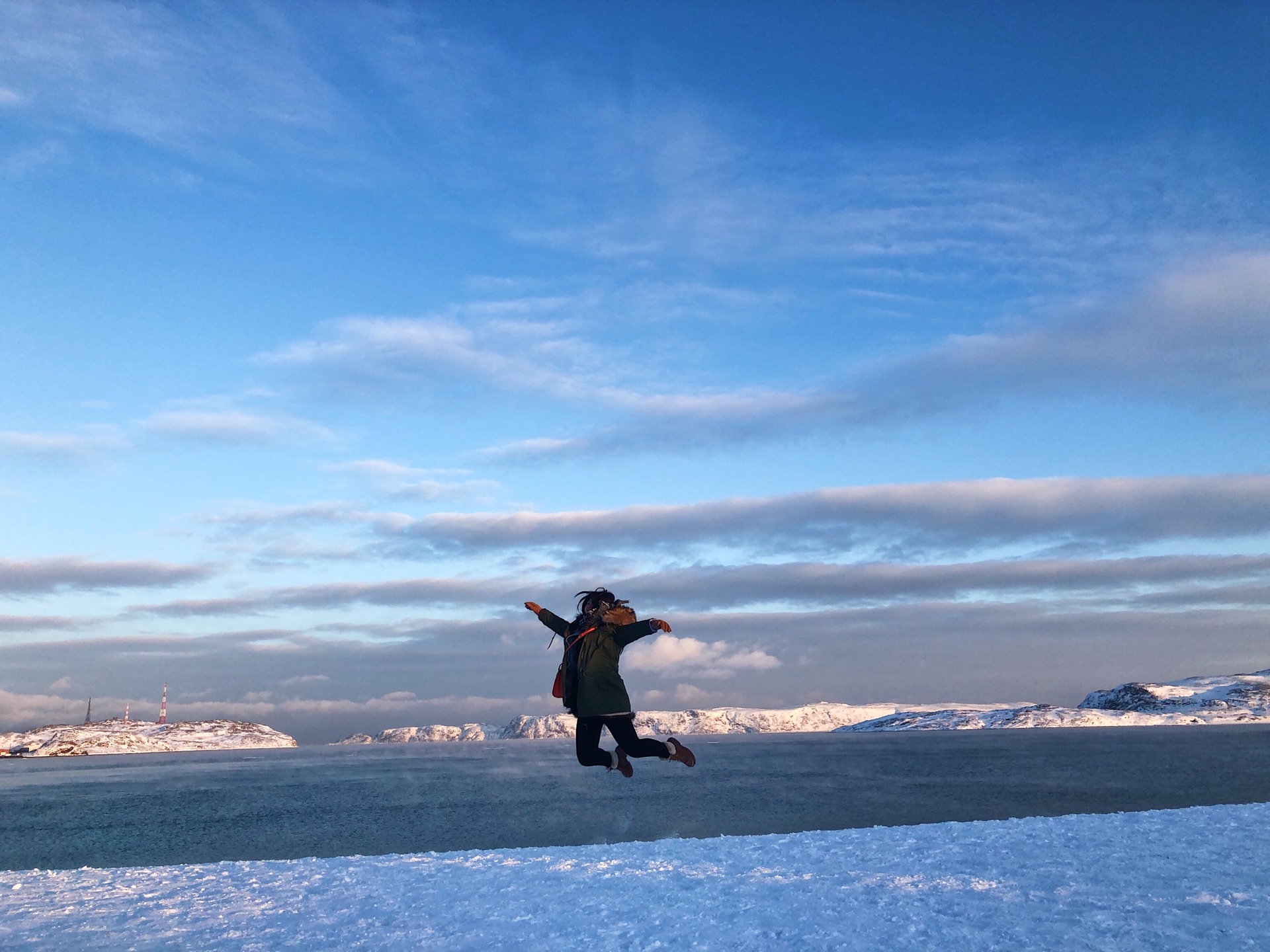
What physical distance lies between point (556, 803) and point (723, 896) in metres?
76.7

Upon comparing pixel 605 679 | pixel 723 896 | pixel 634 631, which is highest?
pixel 634 631

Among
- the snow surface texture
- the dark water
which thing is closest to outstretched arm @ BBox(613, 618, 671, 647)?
the snow surface texture

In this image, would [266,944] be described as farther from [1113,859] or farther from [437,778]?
[437,778]

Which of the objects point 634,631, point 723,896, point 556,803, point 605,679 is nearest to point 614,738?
point 605,679

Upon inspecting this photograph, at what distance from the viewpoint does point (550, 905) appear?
14109 mm

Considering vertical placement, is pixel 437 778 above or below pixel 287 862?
below

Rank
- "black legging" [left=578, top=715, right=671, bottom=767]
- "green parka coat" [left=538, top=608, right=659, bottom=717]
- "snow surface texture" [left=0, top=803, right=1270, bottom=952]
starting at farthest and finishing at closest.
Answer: "snow surface texture" [left=0, top=803, right=1270, bottom=952], "green parka coat" [left=538, top=608, right=659, bottom=717], "black legging" [left=578, top=715, right=671, bottom=767]

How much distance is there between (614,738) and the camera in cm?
613

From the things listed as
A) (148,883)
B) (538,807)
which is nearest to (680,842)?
(148,883)

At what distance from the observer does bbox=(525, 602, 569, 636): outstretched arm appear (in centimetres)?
640

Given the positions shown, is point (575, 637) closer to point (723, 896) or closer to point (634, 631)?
point (634, 631)

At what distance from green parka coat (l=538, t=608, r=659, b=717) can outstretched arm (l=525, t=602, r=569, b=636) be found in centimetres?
24

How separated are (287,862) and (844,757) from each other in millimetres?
180635

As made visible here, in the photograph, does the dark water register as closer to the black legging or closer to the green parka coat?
the black legging
